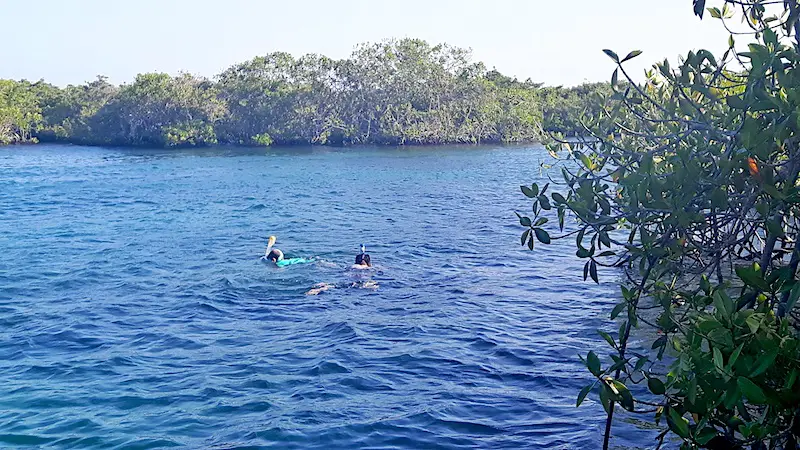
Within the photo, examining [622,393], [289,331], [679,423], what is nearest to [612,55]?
[622,393]

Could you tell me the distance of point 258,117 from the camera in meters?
62.4

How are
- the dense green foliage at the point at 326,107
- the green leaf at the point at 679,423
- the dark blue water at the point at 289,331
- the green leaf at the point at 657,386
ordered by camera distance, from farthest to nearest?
the dense green foliage at the point at 326,107 < the dark blue water at the point at 289,331 < the green leaf at the point at 657,386 < the green leaf at the point at 679,423

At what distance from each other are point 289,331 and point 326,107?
170ft

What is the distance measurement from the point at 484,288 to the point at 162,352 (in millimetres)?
6187

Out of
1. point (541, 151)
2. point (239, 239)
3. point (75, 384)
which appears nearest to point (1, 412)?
point (75, 384)

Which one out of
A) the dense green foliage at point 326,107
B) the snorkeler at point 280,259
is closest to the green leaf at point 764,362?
the snorkeler at point 280,259

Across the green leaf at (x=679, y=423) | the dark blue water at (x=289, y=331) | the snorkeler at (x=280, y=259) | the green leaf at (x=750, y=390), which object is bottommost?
the dark blue water at (x=289, y=331)

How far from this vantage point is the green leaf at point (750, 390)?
3.37m

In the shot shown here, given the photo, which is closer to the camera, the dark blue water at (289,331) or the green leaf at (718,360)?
the green leaf at (718,360)

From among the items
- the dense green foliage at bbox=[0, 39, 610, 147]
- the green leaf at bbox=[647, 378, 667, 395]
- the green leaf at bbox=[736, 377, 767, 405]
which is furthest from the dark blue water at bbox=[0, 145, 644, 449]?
the dense green foliage at bbox=[0, 39, 610, 147]

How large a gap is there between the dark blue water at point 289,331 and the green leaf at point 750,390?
4255 millimetres

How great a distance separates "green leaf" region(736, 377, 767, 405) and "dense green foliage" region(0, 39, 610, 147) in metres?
56.4

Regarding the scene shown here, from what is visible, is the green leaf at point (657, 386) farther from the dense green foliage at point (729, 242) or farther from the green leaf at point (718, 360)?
the green leaf at point (718, 360)

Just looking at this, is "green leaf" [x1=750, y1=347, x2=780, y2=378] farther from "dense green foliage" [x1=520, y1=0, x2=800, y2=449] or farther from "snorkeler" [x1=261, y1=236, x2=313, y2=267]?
"snorkeler" [x1=261, y1=236, x2=313, y2=267]
